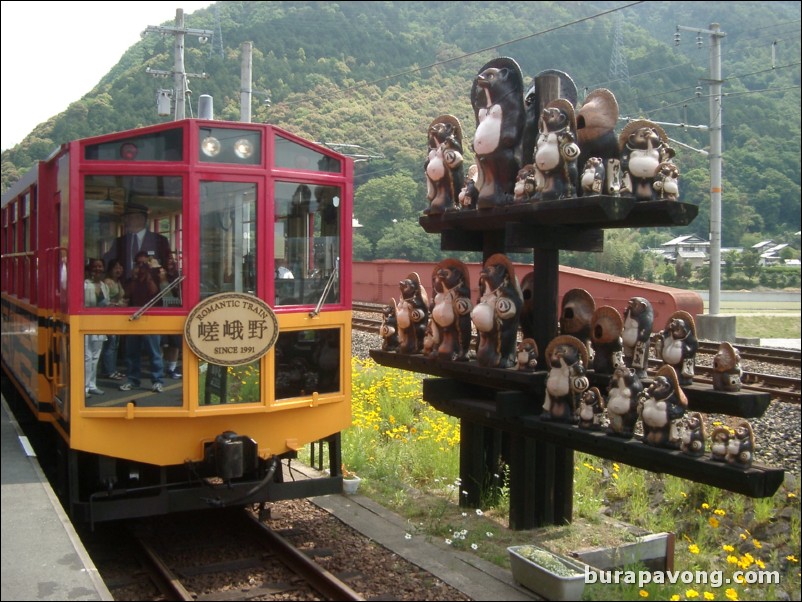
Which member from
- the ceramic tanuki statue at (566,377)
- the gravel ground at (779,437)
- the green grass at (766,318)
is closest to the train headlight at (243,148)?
the ceramic tanuki statue at (566,377)

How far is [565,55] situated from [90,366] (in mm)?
20572

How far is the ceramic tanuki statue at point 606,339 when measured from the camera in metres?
5.58

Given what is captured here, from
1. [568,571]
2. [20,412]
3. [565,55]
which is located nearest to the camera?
[568,571]

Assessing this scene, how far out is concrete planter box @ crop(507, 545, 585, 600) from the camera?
15.7ft

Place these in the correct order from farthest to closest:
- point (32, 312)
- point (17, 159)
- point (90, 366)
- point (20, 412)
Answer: point (17, 159) → point (20, 412) → point (32, 312) → point (90, 366)

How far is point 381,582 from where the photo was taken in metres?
5.25

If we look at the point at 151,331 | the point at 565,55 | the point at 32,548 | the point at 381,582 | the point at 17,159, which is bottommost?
the point at 381,582

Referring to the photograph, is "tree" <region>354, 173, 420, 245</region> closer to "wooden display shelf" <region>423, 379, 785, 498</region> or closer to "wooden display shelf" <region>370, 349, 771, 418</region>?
"wooden display shelf" <region>370, 349, 771, 418</region>

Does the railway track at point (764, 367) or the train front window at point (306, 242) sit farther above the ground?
the train front window at point (306, 242)

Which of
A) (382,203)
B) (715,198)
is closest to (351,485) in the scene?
(382,203)

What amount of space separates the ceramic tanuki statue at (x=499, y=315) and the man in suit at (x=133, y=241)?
7.28 ft

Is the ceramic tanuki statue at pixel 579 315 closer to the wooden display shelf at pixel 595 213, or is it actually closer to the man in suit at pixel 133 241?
the wooden display shelf at pixel 595 213

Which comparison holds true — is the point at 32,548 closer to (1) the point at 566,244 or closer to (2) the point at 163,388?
(2) the point at 163,388

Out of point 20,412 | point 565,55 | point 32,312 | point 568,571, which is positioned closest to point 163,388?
point 32,312
